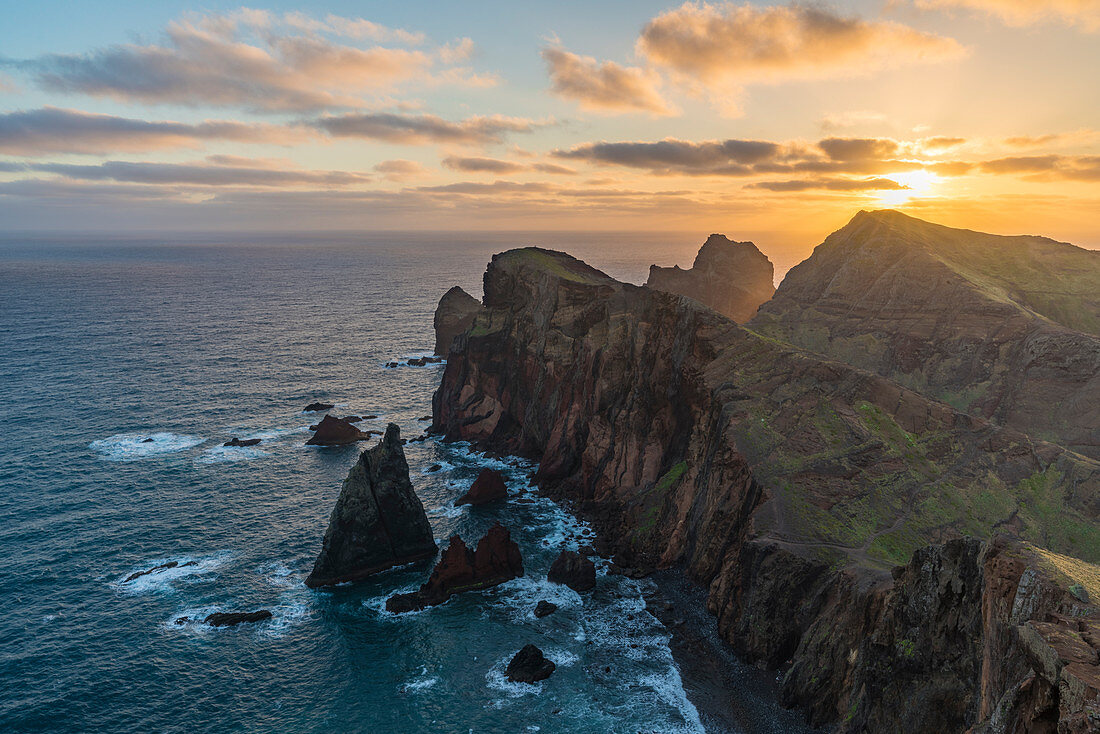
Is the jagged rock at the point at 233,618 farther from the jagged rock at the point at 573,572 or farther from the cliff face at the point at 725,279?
the cliff face at the point at 725,279

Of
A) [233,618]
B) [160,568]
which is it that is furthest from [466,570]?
[160,568]

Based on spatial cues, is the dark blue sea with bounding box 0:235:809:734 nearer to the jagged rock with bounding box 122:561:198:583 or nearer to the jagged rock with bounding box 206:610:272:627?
the jagged rock with bounding box 122:561:198:583

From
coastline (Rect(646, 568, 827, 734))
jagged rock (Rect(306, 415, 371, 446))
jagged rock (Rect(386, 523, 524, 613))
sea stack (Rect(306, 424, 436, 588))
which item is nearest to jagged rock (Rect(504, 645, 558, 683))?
coastline (Rect(646, 568, 827, 734))

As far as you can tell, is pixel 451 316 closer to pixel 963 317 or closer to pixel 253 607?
pixel 253 607

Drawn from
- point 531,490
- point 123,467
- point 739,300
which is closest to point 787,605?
point 531,490

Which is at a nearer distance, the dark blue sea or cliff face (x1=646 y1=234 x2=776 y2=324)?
the dark blue sea

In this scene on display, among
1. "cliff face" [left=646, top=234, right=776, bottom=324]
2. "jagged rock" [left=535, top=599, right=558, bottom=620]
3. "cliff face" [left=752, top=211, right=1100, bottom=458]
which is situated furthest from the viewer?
"cliff face" [left=646, top=234, right=776, bottom=324]

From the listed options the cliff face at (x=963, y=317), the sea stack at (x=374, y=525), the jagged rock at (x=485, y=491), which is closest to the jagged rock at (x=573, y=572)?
the sea stack at (x=374, y=525)
